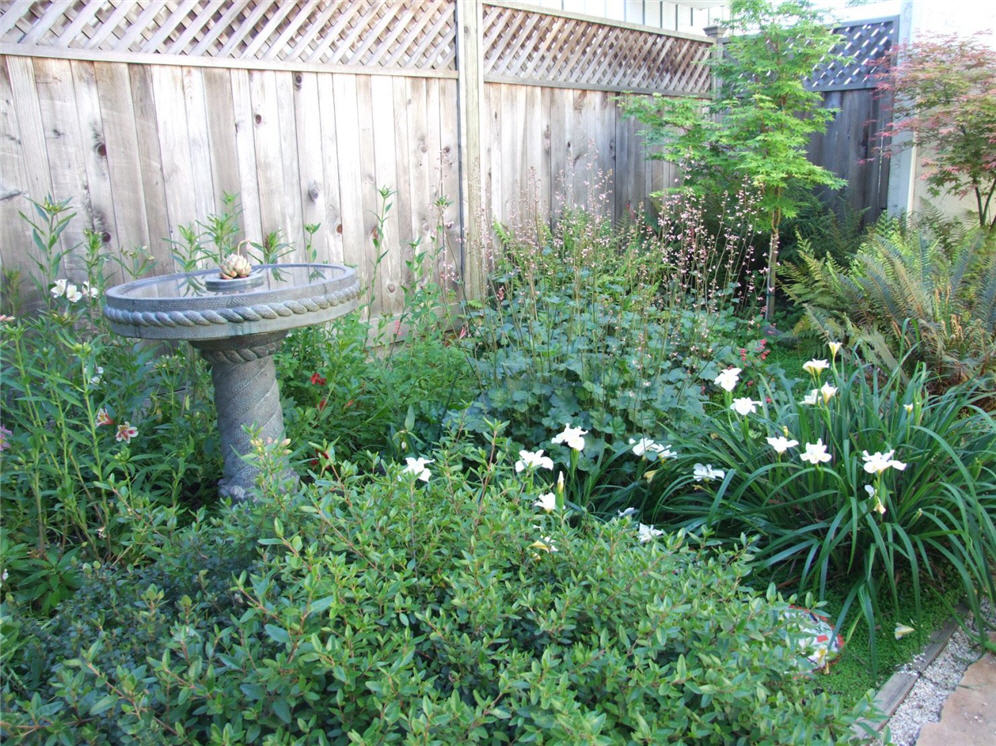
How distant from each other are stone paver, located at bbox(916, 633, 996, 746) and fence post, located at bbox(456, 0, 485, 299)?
325cm

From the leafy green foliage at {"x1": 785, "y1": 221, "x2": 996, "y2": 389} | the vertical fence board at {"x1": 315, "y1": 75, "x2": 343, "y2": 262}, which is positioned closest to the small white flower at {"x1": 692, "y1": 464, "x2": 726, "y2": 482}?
the leafy green foliage at {"x1": 785, "y1": 221, "x2": 996, "y2": 389}

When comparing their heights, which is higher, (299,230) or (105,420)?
(299,230)

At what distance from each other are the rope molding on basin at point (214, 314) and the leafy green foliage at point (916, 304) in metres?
2.32

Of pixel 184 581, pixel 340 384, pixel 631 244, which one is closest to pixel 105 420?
pixel 184 581

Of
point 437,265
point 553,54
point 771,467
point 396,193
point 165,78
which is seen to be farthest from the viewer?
point 553,54

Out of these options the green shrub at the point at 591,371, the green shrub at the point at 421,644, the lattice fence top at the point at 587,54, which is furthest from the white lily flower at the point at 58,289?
the lattice fence top at the point at 587,54

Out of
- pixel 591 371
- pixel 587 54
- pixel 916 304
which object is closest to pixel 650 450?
pixel 591 371

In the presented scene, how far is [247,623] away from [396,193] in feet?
11.4

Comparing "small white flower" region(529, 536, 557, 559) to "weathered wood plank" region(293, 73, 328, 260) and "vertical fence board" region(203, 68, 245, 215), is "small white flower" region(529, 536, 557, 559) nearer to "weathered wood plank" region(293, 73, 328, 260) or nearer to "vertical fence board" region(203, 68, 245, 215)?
"vertical fence board" region(203, 68, 245, 215)

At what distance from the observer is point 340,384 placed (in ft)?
10.8

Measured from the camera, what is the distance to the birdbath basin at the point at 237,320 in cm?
233

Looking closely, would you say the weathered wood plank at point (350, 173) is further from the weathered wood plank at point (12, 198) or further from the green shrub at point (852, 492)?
the green shrub at point (852, 492)

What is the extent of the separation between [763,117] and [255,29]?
3290 millimetres

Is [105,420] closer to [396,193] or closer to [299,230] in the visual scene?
[299,230]
